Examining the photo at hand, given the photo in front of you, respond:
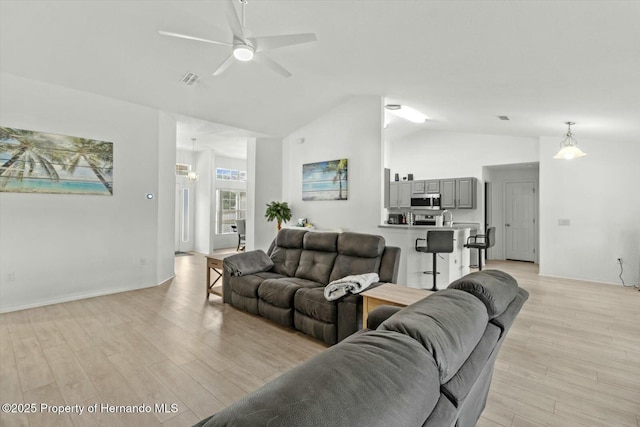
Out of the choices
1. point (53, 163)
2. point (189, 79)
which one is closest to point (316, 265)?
point (189, 79)

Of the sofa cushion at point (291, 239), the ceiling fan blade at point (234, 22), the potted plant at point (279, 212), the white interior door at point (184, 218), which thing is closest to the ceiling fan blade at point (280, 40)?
the ceiling fan blade at point (234, 22)

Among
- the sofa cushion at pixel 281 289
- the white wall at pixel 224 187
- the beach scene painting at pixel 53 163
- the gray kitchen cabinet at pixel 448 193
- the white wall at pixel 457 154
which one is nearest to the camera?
the sofa cushion at pixel 281 289

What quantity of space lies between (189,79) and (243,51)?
6.99ft

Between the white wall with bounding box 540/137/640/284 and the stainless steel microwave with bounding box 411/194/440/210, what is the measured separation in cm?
211

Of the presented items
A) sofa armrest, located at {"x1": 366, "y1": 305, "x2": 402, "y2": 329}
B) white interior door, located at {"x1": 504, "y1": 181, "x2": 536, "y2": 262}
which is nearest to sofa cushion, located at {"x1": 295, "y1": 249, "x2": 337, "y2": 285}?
sofa armrest, located at {"x1": 366, "y1": 305, "x2": 402, "y2": 329}

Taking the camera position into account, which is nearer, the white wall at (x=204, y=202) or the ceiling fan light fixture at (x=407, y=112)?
the ceiling fan light fixture at (x=407, y=112)

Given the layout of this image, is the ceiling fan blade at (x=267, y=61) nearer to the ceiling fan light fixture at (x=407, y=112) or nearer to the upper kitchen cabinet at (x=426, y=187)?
the ceiling fan light fixture at (x=407, y=112)

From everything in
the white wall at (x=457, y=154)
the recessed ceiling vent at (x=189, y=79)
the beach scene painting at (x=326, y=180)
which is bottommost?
the beach scene painting at (x=326, y=180)

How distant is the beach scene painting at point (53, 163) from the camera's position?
3957mm

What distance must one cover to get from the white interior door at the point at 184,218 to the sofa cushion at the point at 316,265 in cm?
649

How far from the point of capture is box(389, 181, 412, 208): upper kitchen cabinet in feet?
27.3

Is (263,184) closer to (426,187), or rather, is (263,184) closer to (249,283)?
(249,283)

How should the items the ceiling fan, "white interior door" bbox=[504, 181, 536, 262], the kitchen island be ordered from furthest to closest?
"white interior door" bbox=[504, 181, 536, 262] < the kitchen island < the ceiling fan

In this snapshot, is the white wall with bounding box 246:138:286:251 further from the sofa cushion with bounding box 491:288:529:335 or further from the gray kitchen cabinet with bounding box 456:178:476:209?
the sofa cushion with bounding box 491:288:529:335
